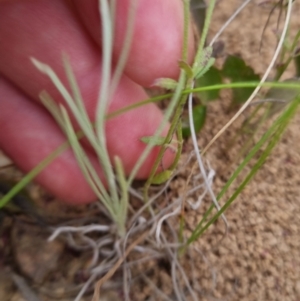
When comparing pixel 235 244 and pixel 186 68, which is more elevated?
pixel 186 68

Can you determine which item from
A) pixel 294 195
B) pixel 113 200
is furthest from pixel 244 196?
pixel 113 200

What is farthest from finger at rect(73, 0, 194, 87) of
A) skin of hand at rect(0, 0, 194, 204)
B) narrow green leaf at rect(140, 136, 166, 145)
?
narrow green leaf at rect(140, 136, 166, 145)

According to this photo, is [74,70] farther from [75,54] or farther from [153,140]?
[153,140]

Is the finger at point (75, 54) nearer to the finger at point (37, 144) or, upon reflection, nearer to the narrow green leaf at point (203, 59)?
the finger at point (37, 144)

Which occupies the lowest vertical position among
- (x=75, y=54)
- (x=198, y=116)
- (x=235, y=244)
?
(x=235, y=244)

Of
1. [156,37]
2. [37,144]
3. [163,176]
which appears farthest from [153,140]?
[37,144]

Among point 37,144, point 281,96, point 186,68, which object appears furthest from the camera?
point 37,144

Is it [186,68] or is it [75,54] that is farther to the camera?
[75,54]
